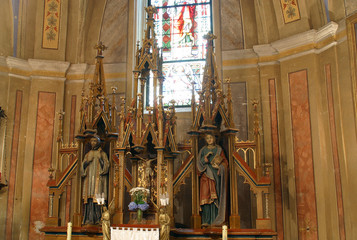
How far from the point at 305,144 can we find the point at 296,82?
1493 millimetres

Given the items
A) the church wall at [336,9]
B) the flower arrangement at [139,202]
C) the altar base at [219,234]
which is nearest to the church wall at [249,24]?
the church wall at [336,9]

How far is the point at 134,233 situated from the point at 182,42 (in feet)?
19.9

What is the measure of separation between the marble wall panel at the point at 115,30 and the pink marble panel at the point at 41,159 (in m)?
2.08

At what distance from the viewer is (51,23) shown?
13.2m

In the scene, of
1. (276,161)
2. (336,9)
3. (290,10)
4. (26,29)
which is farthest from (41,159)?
(336,9)

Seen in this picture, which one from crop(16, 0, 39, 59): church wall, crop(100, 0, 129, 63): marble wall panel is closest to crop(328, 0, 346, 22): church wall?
crop(100, 0, 129, 63): marble wall panel

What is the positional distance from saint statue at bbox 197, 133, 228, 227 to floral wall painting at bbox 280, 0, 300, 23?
3.61m

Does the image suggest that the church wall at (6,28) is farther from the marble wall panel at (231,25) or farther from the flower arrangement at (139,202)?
the marble wall panel at (231,25)

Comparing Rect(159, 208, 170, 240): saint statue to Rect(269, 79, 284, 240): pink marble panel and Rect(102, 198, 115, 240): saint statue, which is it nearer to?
Rect(102, 198, 115, 240): saint statue

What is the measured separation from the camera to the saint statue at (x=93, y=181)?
10984 mm

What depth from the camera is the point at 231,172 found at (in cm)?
1060

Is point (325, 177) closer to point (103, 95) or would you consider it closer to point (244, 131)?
point (244, 131)

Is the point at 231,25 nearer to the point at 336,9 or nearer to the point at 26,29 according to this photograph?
the point at 336,9

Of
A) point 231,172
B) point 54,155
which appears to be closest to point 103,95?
point 54,155
